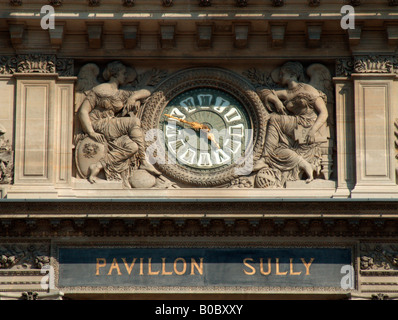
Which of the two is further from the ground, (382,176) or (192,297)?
(382,176)

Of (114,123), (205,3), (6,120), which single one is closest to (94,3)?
(205,3)

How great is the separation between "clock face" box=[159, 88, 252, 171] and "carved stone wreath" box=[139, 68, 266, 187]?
0.38 ft

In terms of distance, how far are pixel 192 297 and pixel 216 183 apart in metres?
2.53

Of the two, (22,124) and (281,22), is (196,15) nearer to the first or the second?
(281,22)

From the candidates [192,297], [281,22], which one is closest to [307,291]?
[192,297]

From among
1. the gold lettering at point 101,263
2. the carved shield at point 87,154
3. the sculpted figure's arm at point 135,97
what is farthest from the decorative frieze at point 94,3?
the gold lettering at point 101,263

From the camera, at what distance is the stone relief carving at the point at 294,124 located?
3072 cm

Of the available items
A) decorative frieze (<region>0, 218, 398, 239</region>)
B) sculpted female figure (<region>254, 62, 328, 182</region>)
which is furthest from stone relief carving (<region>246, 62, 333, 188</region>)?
decorative frieze (<region>0, 218, 398, 239</region>)

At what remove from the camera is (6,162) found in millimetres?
30531

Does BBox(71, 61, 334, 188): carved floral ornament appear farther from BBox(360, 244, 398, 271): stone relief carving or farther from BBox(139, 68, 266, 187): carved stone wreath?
BBox(360, 244, 398, 271): stone relief carving

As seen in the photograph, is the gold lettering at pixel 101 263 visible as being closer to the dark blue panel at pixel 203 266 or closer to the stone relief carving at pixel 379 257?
the dark blue panel at pixel 203 266

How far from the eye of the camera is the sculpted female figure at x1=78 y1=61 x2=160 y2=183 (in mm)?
30781

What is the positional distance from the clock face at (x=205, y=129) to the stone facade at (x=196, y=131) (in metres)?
0.03
